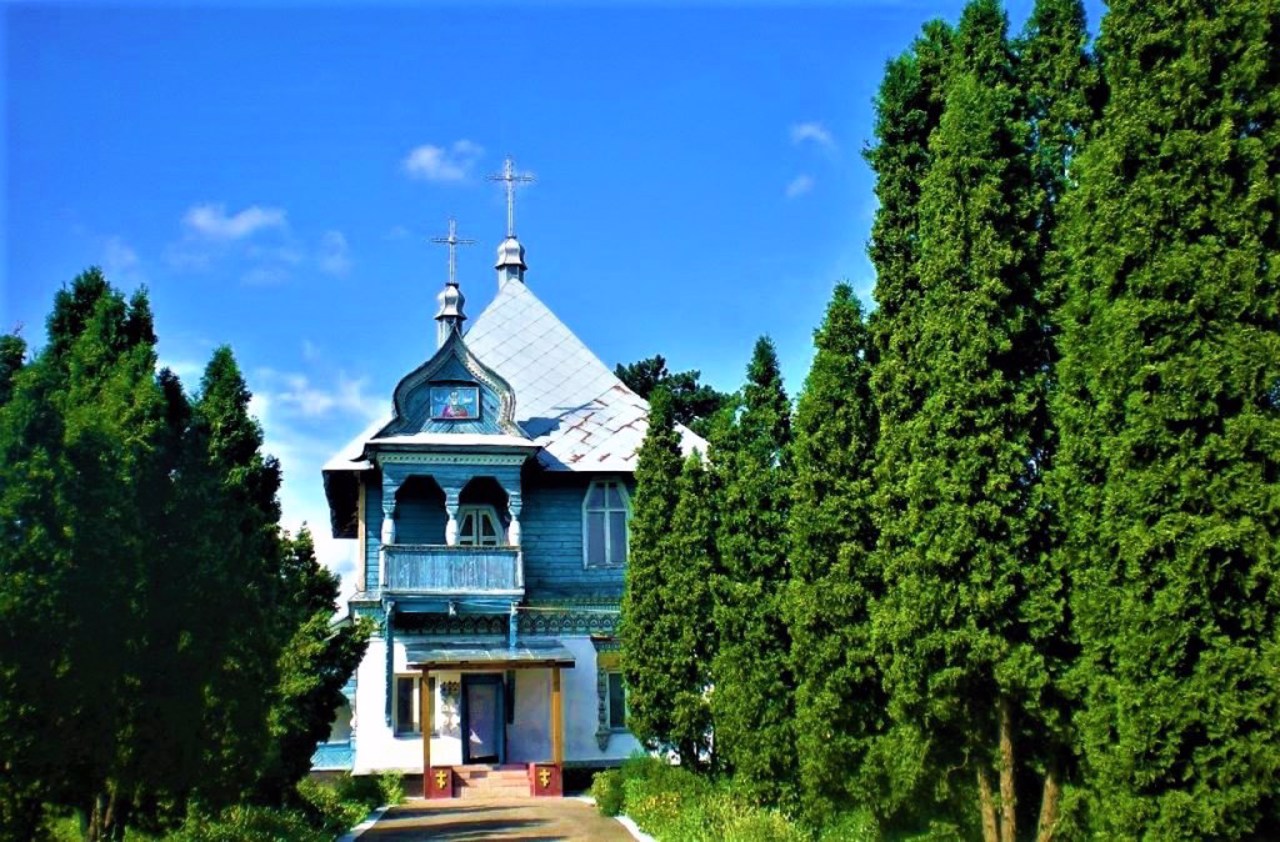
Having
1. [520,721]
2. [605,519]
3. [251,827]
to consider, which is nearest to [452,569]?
[520,721]

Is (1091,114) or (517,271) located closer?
(1091,114)

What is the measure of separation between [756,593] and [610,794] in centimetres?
593

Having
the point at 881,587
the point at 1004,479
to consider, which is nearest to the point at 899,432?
the point at 1004,479

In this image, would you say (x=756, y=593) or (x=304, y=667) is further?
(x=304, y=667)

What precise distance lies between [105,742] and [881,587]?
24.6 feet

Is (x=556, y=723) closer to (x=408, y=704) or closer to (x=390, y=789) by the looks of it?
(x=408, y=704)

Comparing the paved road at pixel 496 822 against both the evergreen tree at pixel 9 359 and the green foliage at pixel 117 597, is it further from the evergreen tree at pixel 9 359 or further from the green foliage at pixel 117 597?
the evergreen tree at pixel 9 359

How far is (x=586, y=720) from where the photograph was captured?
93.5 ft

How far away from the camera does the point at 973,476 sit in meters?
11.0

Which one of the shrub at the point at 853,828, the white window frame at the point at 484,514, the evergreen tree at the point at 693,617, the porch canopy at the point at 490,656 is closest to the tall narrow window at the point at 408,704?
the porch canopy at the point at 490,656

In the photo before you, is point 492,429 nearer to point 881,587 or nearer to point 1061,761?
point 881,587

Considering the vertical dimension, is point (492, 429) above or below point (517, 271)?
below

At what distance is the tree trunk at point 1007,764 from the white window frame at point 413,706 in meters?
18.0

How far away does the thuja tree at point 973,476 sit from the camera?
1084 centimetres
